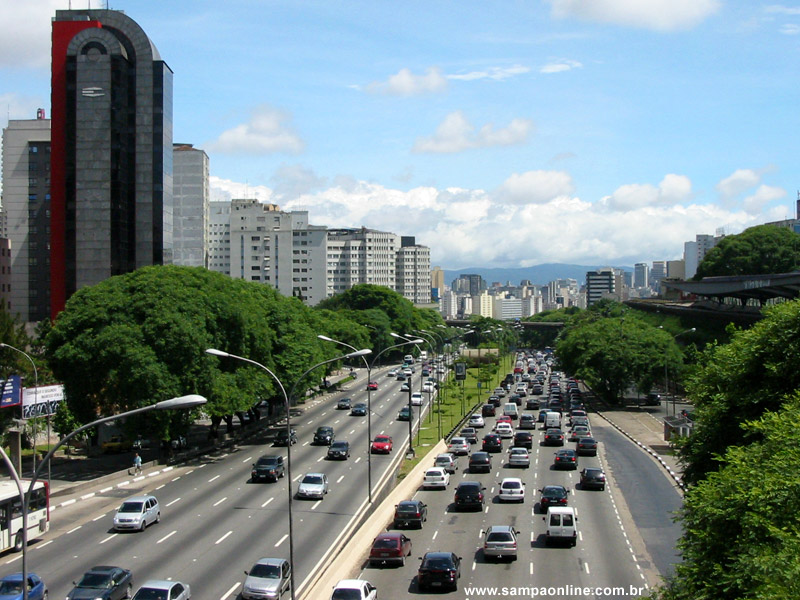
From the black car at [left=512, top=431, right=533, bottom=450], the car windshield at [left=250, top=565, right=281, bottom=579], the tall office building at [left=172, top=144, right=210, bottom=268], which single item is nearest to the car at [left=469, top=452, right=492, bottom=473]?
the black car at [left=512, top=431, right=533, bottom=450]

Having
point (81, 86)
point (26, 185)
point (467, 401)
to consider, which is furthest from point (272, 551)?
point (26, 185)

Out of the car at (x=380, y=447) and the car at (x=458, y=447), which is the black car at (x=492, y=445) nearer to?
the car at (x=458, y=447)

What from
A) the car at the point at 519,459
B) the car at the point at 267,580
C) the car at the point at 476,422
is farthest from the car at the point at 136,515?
the car at the point at 476,422

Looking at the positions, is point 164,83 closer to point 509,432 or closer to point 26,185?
point 26,185

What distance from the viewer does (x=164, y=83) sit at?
9200 cm

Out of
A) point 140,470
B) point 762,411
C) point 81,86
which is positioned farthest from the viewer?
point 81,86

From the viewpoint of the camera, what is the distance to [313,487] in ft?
139

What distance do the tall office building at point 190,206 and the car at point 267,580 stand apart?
11675 centimetres

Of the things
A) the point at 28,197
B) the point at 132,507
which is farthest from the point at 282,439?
the point at 28,197

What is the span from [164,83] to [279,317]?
3931 centimetres

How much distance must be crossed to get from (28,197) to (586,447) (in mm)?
96596

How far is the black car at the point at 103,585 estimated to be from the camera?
963 inches

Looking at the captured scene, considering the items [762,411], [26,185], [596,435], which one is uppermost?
[26,185]

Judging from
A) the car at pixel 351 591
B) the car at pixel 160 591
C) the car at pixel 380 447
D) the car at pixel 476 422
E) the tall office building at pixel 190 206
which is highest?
the tall office building at pixel 190 206
